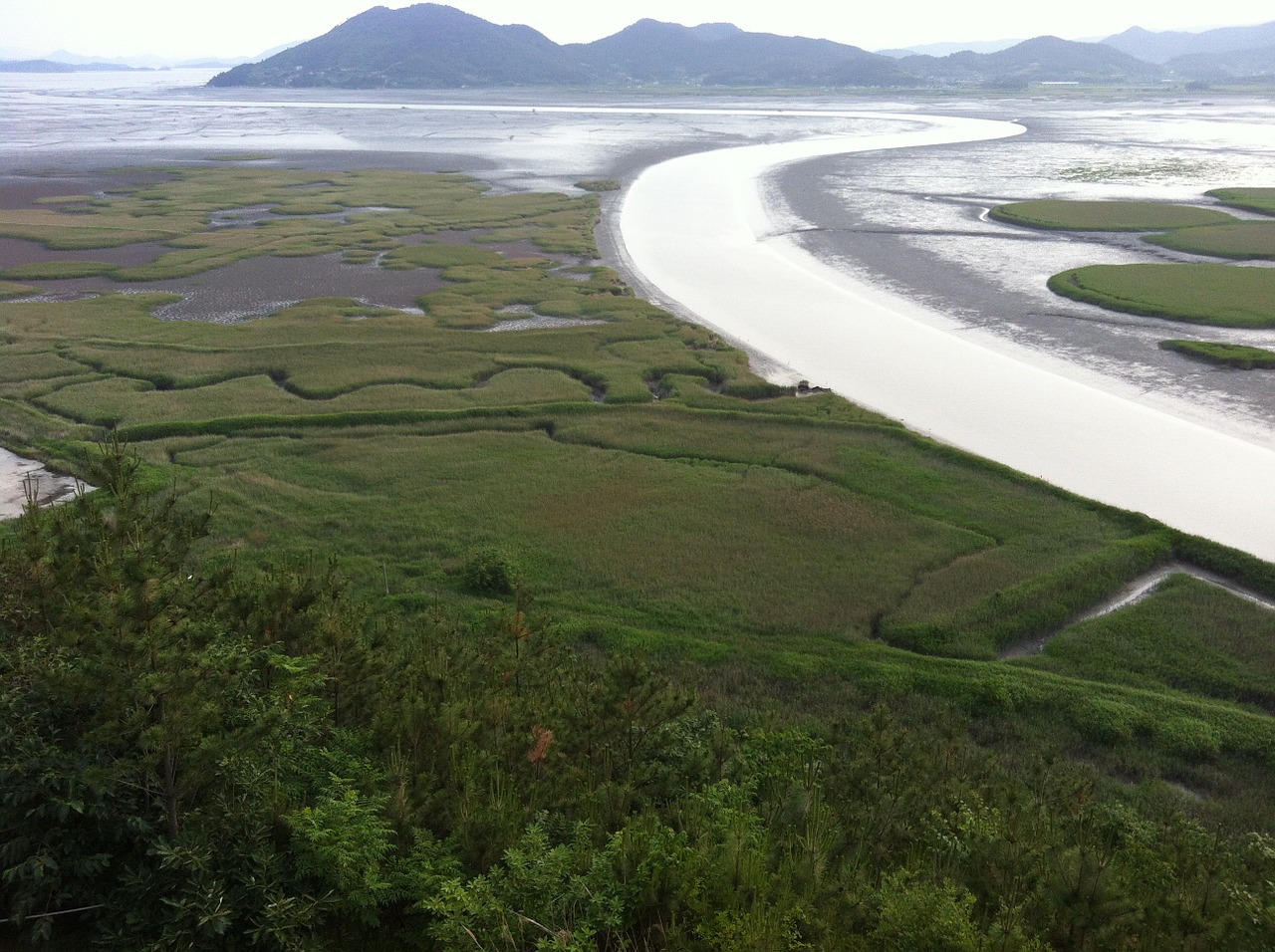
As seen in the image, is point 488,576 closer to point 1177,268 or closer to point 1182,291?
point 1182,291

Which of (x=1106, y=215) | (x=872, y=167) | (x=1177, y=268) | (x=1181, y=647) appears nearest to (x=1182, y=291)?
(x=1177, y=268)

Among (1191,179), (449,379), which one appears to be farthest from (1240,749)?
(1191,179)

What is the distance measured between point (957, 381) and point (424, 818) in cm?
3065

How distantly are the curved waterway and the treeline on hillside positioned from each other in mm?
16692

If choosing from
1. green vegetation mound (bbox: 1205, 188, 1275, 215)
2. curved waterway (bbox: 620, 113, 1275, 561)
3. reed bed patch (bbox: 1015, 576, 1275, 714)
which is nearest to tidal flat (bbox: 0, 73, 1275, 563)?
curved waterway (bbox: 620, 113, 1275, 561)

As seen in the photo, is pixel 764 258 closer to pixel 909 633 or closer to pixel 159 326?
pixel 159 326

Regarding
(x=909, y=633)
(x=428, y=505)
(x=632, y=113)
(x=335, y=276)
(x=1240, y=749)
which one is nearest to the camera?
(x=1240, y=749)

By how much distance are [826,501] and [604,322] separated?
19.8 meters

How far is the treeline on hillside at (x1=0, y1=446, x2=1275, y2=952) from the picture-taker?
813 centimetres

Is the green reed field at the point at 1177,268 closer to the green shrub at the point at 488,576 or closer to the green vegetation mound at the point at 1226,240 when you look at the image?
the green vegetation mound at the point at 1226,240

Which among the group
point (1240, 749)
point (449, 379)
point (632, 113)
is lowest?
point (1240, 749)

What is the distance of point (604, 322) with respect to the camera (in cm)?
4250

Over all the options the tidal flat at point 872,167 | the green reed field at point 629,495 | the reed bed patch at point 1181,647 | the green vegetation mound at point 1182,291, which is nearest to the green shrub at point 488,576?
the green reed field at point 629,495

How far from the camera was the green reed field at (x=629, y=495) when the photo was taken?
18234 millimetres
